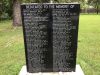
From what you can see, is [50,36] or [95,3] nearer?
[50,36]

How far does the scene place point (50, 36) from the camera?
5.98m

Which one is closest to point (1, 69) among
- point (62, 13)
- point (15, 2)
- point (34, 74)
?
point (34, 74)

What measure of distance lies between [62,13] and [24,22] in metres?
0.88

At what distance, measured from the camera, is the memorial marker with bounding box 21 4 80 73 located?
5.82 meters

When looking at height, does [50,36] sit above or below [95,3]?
above

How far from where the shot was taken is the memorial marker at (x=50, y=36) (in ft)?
19.1

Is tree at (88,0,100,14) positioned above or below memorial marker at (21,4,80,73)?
below

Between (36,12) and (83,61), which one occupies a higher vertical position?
(36,12)

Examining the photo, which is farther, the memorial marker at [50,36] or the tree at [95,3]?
the tree at [95,3]

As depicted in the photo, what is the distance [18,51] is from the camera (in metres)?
10.3

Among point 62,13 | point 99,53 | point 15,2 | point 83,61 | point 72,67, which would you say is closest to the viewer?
point 62,13

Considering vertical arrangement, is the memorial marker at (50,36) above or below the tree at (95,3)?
above

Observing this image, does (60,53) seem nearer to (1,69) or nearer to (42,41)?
(42,41)

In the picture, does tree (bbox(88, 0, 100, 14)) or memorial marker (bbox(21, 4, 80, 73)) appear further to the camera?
tree (bbox(88, 0, 100, 14))
